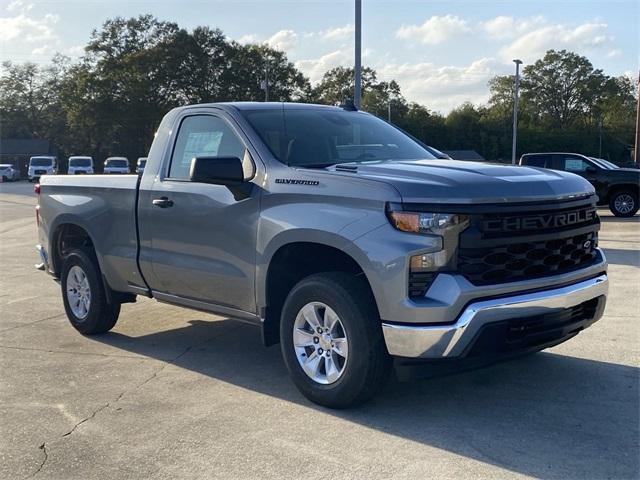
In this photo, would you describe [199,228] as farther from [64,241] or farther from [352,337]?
[64,241]

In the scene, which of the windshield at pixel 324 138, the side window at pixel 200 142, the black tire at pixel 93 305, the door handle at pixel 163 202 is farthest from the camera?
the black tire at pixel 93 305

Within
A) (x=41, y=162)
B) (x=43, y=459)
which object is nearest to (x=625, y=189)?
(x=43, y=459)

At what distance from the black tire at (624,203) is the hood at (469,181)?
14834mm

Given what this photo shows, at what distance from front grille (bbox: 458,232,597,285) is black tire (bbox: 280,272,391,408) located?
645 mm

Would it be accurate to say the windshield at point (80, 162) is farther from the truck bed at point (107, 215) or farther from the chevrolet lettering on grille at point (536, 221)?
the chevrolet lettering on grille at point (536, 221)

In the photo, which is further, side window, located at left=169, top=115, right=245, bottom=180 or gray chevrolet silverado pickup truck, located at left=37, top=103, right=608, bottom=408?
side window, located at left=169, top=115, right=245, bottom=180

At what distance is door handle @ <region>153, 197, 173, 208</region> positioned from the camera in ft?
18.1

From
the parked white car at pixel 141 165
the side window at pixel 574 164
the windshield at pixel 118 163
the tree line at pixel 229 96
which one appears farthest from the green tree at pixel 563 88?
the parked white car at pixel 141 165

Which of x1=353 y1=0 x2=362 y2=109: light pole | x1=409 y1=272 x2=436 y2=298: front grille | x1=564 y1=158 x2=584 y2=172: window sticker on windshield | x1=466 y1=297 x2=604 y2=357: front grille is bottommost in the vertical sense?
x1=466 y1=297 x2=604 y2=357: front grille

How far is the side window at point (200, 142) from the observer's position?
5.36 metres

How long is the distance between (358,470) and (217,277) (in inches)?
80.7

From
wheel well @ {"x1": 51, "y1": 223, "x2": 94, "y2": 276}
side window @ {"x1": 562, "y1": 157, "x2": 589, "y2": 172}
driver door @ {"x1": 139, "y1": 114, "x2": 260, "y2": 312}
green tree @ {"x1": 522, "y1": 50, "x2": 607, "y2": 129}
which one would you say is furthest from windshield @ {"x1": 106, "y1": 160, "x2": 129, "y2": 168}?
green tree @ {"x1": 522, "y1": 50, "x2": 607, "y2": 129}

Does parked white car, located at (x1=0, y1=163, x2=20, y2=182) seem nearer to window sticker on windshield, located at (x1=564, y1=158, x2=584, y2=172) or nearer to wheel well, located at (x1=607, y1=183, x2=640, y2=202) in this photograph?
window sticker on windshield, located at (x1=564, y1=158, x2=584, y2=172)

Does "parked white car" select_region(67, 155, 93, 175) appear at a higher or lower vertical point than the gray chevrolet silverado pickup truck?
lower
